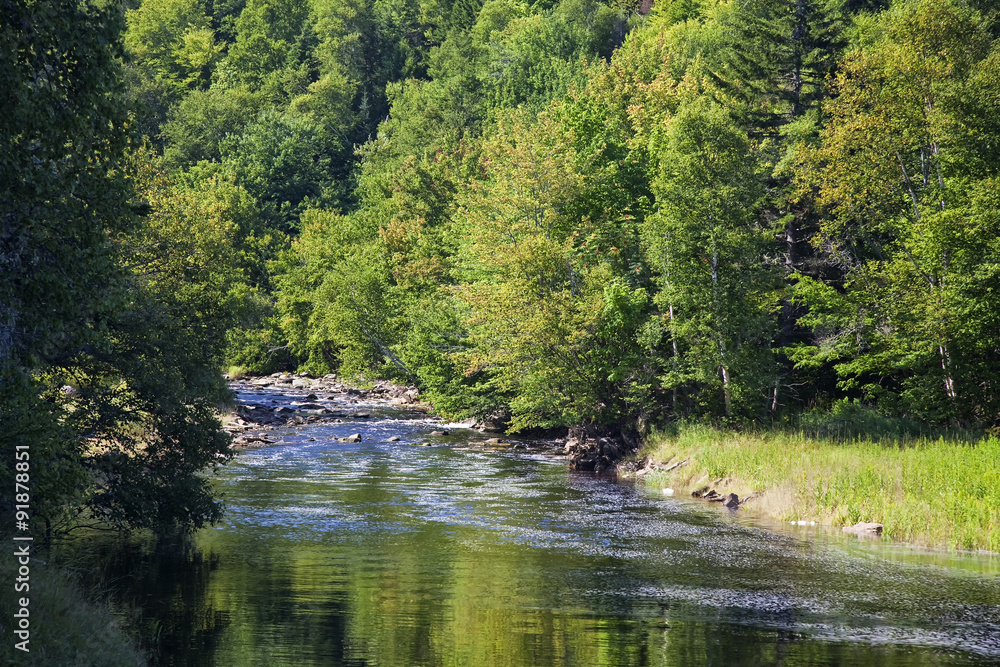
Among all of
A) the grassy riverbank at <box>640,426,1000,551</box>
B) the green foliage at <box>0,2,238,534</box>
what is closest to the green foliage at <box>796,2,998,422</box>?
the grassy riverbank at <box>640,426,1000,551</box>

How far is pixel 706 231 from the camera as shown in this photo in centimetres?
3838

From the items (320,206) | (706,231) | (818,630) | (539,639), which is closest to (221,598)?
(539,639)

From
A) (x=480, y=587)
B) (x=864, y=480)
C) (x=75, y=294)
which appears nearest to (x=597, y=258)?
(x=864, y=480)

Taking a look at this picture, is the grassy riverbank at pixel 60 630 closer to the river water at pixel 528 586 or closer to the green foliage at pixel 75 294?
the green foliage at pixel 75 294

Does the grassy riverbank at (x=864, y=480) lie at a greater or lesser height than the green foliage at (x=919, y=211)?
lesser

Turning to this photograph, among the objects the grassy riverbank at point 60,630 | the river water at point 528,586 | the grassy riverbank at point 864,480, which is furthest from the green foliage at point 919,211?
the grassy riverbank at point 60,630

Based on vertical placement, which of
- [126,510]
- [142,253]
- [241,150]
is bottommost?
[126,510]

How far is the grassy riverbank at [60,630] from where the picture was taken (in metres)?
Result: 11.2

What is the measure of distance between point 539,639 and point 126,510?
11037 millimetres

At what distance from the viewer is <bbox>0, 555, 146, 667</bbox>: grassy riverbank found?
11.2 meters

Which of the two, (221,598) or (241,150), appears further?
(241,150)

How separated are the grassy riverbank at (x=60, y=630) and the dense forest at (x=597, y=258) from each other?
1.35m

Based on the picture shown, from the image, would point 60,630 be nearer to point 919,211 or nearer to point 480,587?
point 480,587

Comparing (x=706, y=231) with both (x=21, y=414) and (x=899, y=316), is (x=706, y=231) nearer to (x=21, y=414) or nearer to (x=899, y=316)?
(x=899, y=316)
